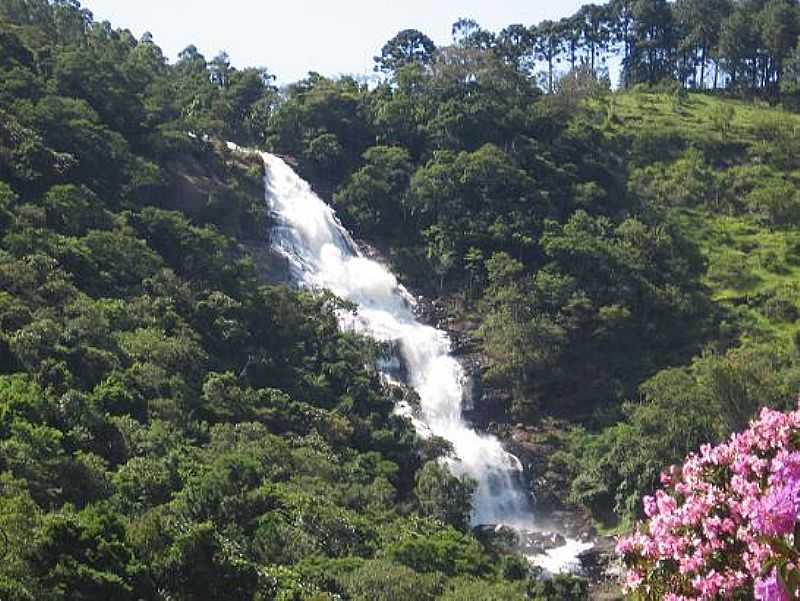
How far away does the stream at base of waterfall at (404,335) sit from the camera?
39562 millimetres

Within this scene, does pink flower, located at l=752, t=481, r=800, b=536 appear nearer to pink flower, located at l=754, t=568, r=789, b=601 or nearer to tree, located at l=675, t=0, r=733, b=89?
pink flower, located at l=754, t=568, r=789, b=601

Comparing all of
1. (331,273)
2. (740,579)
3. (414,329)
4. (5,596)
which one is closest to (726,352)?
(414,329)

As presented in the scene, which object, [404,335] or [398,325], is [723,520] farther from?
[398,325]

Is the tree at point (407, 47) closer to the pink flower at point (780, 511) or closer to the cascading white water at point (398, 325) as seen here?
the cascading white water at point (398, 325)

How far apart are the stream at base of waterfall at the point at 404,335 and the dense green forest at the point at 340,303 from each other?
1541 mm

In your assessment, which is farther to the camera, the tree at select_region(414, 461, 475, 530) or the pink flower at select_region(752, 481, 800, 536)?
the tree at select_region(414, 461, 475, 530)

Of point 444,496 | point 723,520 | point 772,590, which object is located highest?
point 444,496

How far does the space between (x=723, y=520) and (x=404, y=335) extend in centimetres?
4024

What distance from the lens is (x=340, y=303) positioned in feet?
148

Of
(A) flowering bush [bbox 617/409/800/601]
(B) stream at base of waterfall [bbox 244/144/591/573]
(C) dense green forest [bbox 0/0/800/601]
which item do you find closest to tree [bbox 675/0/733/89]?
(C) dense green forest [bbox 0/0/800/601]

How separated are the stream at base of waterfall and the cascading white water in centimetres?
4

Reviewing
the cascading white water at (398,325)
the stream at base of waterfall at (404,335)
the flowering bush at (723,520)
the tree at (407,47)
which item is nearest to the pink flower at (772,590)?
the flowering bush at (723,520)

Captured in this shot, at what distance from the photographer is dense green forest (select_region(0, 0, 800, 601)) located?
25.3 m

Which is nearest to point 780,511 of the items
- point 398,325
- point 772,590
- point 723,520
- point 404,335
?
point 772,590
